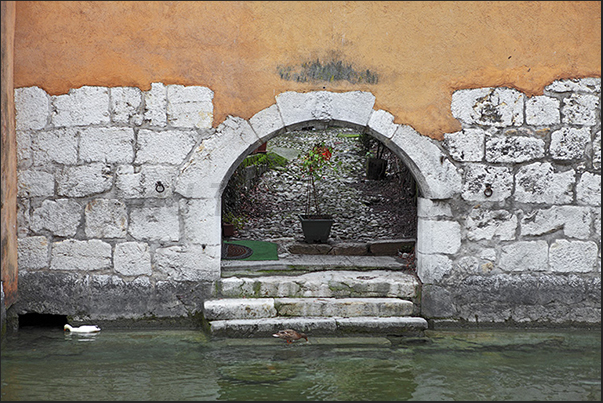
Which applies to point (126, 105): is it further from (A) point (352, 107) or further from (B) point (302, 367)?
(B) point (302, 367)

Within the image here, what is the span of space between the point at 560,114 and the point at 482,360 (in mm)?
2131

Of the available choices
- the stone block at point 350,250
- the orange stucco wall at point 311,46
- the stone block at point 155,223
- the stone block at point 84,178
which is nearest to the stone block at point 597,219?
the orange stucco wall at point 311,46

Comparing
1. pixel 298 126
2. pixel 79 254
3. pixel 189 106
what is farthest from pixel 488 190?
pixel 79 254

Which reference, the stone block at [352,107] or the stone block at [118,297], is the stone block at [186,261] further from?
the stone block at [352,107]

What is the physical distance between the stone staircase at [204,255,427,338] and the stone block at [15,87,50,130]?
1.95 m

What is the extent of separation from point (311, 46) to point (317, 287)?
6.58 ft

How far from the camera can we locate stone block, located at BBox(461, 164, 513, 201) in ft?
17.4

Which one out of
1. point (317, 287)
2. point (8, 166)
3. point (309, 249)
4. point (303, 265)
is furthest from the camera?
point (309, 249)

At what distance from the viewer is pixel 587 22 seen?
17.3 ft

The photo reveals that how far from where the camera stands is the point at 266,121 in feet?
17.1

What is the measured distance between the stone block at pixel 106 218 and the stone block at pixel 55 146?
15.7 inches

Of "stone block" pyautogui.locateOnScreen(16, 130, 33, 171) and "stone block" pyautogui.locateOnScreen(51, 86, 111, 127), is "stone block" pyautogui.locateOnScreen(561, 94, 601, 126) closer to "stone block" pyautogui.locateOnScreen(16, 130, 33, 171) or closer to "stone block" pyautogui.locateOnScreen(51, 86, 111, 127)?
"stone block" pyautogui.locateOnScreen(51, 86, 111, 127)

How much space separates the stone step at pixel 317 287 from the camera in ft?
17.8

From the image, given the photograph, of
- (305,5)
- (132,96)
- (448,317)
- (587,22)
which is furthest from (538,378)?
(132,96)
